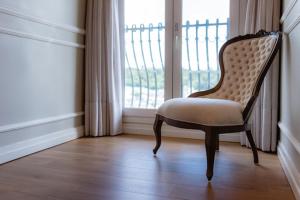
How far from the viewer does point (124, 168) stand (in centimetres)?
203

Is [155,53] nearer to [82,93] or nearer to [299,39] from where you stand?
[82,93]

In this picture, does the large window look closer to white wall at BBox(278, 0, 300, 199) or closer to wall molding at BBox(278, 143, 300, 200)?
white wall at BBox(278, 0, 300, 199)

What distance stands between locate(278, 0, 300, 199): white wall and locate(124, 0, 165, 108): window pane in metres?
1.26

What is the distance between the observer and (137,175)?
1.89 metres

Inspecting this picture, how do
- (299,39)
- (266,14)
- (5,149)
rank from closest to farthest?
(299,39), (5,149), (266,14)

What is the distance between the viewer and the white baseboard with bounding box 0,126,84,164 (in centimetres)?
216

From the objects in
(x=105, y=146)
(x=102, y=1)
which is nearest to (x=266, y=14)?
(x=102, y=1)

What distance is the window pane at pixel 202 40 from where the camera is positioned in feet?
9.64

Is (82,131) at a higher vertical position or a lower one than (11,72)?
lower

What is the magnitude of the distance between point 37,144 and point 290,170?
6.31ft

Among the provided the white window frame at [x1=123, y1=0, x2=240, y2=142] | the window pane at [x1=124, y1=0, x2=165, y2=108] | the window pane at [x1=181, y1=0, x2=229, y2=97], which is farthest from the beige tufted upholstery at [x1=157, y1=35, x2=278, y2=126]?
the window pane at [x1=124, y1=0, x2=165, y2=108]

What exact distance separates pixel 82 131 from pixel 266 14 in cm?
210

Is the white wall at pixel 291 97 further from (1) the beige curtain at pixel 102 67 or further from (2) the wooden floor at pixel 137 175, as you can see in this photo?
(1) the beige curtain at pixel 102 67

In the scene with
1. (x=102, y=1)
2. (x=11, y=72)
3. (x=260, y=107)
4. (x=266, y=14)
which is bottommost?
(x=260, y=107)
